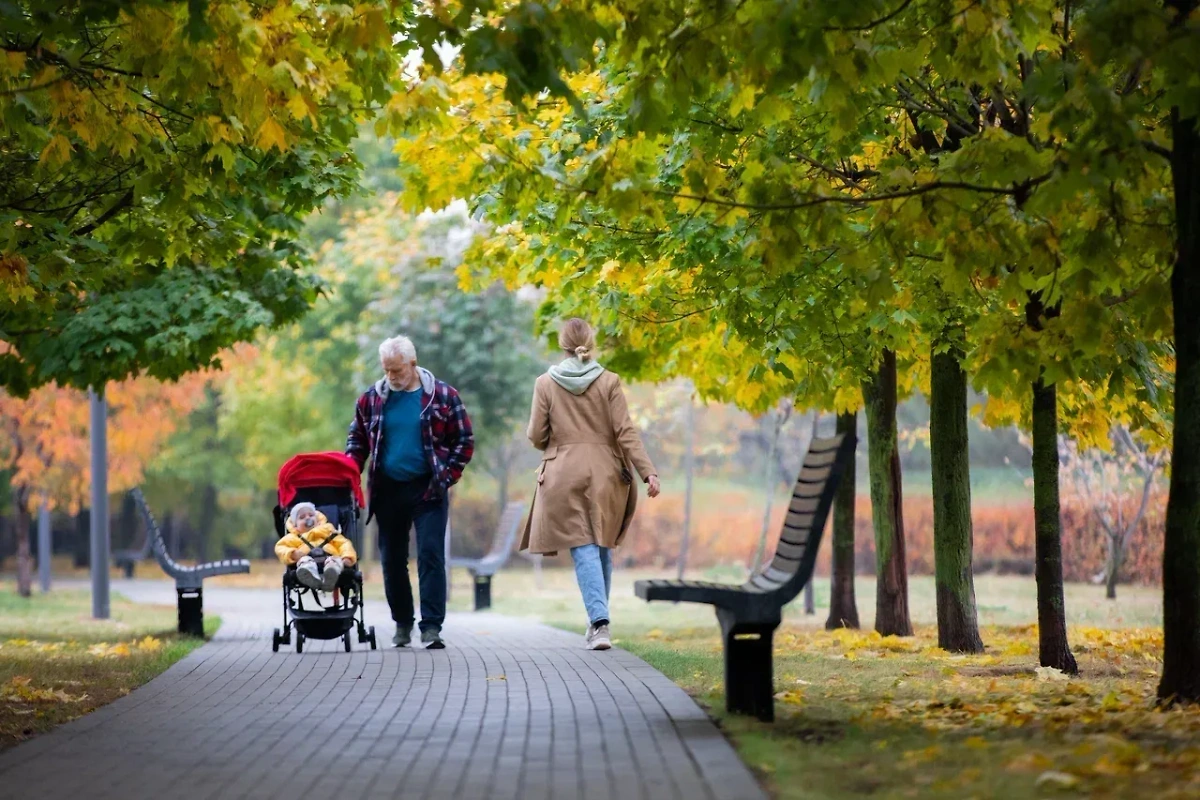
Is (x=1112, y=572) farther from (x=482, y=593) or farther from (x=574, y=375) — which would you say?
(x=574, y=375)

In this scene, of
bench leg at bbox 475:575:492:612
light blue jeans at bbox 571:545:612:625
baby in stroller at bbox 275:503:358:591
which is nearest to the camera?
light blue jeans at bbox 571:545:612:625

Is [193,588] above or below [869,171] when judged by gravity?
below

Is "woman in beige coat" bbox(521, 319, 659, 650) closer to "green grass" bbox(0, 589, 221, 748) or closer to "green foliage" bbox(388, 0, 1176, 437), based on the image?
"green foliage" bbox(388, 0, 1176, 437)

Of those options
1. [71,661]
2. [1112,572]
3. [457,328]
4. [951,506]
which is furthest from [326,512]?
[457,328]

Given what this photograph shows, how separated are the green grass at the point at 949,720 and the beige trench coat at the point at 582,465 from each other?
0.97m

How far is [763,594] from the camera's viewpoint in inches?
284

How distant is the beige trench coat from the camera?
1119 cm

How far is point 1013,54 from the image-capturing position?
7461 mm

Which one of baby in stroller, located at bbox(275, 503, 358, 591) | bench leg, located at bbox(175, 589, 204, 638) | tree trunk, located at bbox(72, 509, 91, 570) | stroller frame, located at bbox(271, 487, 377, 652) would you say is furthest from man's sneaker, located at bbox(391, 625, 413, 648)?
tree trunk, located at bbox(72, 509, 91, 570)

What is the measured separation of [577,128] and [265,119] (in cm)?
307

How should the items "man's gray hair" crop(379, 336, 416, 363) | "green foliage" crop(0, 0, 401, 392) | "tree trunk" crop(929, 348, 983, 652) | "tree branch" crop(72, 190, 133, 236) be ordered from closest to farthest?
"green foliage" crop(0, 0, 401, 392) < "tree branch" crop(72, 190, 133, 236) < "man's gray hair" crop(379, 336, 416, 363) < "tree trunk" crop(929, 348, 983, 652)

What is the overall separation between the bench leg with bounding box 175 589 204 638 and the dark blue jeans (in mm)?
3195

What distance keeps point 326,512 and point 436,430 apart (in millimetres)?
1243

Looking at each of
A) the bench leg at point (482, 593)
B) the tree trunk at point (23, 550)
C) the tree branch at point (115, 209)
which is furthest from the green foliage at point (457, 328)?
the tree branch at point (115, 209)
